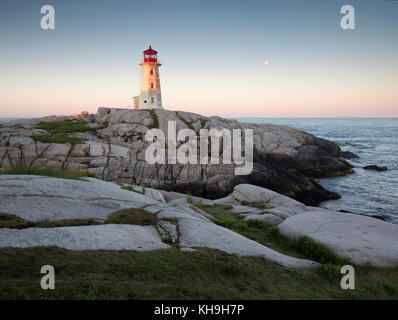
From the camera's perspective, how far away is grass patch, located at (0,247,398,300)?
4605 mm

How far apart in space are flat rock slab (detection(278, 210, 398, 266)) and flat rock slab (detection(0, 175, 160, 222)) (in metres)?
7.82

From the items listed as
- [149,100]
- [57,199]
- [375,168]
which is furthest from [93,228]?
[149,100]

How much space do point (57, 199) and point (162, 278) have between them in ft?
19.8

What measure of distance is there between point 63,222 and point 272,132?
55040 mm

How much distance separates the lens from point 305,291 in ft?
20.1

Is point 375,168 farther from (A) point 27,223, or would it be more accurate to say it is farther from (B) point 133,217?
(A) point 27,223

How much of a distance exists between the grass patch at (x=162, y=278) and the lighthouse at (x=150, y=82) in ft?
203

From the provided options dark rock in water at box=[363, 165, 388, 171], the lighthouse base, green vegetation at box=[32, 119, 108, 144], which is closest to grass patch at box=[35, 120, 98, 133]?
green vegetation at box=[32, 119, 108, 144]

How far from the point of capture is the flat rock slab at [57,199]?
8008 mm
